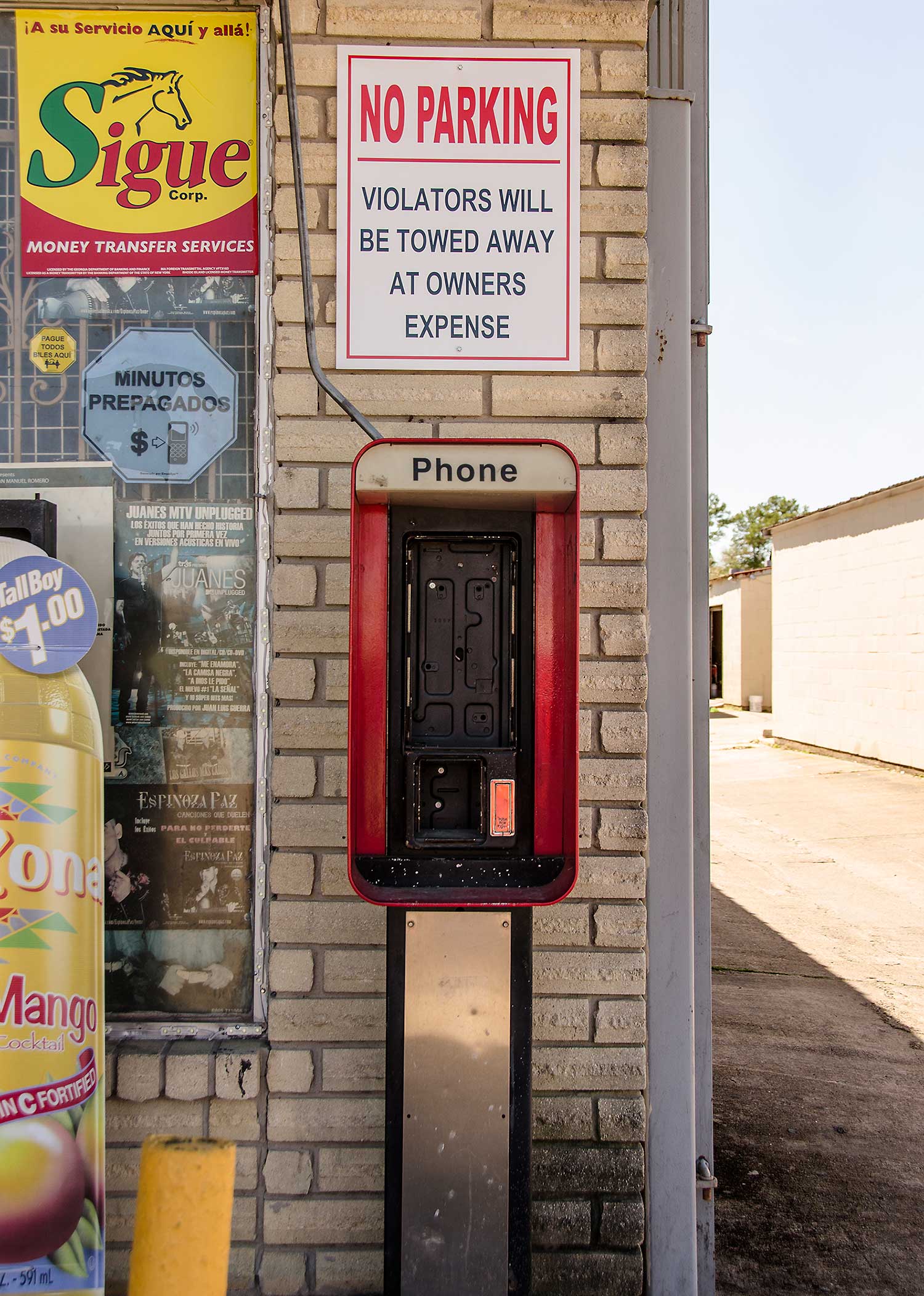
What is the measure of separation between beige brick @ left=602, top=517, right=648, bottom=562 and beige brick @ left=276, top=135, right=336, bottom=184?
111cm

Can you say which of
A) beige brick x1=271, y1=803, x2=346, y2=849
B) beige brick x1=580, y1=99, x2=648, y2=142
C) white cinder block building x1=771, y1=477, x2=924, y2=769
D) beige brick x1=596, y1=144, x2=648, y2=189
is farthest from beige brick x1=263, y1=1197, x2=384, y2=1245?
white cinder block building x1=771, y1=477, x2=924, y2=769

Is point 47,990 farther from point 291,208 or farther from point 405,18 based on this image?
point 405,18

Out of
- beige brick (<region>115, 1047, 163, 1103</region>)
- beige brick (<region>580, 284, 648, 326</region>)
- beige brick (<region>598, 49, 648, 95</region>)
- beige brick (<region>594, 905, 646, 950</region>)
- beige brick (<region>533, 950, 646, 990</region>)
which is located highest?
beige brick (<region>598, 49, 648, 95</region>)

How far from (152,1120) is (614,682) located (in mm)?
1588

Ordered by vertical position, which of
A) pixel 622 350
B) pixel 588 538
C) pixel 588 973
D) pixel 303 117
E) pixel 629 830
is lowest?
pixel 588 973

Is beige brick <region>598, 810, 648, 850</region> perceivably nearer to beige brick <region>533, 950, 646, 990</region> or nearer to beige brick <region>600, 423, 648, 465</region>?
beige brick <region>533, 950, 646, 990</region>

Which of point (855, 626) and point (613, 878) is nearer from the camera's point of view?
point (613, 878)

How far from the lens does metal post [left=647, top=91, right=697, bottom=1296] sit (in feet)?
7.68

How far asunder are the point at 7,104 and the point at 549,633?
79.4 inches

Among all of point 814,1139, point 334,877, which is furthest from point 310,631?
point 814,1139

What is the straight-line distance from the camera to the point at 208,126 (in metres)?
2.46

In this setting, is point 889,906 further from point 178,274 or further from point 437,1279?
point 178,274

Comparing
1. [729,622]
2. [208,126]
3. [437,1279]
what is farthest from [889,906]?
[729,622]

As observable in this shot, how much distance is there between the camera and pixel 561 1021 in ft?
7.66
